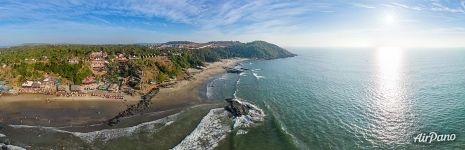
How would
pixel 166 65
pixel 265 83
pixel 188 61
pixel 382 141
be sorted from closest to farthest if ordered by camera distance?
1. pixel 382 141
2. pixel 265 83
3. pixel 166 65
4. pixel 188 61

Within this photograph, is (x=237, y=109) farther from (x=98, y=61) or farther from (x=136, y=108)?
(x=98, y=61)

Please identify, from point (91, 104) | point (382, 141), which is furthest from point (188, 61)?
point (382, 141)

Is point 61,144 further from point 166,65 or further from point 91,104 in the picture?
point 166,65

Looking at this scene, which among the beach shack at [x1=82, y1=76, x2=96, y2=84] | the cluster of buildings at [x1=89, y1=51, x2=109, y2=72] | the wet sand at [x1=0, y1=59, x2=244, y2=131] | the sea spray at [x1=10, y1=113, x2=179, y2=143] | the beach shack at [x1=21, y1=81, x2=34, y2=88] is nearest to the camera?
the sea spray at [x1=10, y1=113, x2=179, y2=143]

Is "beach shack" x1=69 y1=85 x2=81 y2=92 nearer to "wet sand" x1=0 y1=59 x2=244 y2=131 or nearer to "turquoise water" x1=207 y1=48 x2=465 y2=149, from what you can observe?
"wet sand" x1=0 y1=59 x2=244 y2=131

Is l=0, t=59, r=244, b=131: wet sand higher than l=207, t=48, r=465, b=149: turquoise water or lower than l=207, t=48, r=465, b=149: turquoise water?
lower

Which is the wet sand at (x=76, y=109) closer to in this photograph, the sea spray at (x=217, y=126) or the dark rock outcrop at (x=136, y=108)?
the dark rock outcrop at (x=136, y=108)

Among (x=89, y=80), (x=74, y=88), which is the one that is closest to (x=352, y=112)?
(x=74, y=88)

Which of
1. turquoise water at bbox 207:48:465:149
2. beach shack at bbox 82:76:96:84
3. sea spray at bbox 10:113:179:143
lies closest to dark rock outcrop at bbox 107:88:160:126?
sea spray at bbox 10:113:179:143
